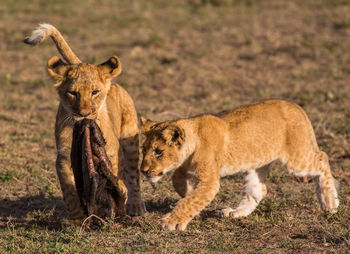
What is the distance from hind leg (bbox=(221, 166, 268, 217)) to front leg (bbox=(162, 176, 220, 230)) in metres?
0.60

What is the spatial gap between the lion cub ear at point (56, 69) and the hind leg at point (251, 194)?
1.98 m

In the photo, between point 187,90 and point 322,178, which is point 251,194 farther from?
point 187,90

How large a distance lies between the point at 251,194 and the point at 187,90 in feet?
16.4

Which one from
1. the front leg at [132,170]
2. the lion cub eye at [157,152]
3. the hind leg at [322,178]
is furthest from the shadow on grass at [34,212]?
the hind leg at [322,178]

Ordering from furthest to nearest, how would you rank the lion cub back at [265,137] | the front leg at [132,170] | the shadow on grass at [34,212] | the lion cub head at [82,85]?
1. the front leg at [132,170]
2. the lion cub back at [265,137]
3. the shadow on grass at [34,212]
4. the lion cub head at [82,85]

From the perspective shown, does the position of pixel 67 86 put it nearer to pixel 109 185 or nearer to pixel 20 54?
pixel 109 185

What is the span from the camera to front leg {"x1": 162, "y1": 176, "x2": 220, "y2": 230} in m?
4.92

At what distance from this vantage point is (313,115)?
9.08m

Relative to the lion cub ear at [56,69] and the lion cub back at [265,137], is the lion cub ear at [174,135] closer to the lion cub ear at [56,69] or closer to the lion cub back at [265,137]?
the lion cub back at [265,137]

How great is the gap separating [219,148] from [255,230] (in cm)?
79

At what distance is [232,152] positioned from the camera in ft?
18.1

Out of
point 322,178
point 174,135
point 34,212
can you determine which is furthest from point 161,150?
point 322,178

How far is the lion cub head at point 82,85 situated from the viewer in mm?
4707

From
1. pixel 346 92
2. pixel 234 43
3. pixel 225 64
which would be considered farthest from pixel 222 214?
pixel 234 43
